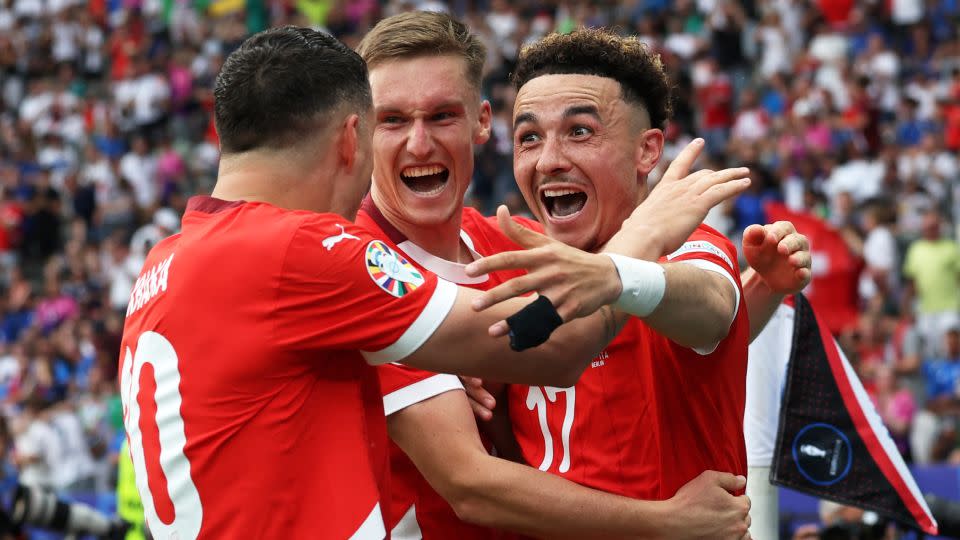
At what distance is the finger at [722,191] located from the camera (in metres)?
3.83

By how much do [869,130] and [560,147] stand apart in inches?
497

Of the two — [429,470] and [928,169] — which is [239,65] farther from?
[928,169]

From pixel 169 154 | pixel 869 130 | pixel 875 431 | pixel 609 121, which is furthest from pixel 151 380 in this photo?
pixel 169 154

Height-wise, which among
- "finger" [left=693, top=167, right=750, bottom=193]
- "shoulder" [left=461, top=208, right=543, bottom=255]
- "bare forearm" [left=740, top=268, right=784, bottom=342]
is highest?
"finger" [left=693, top=167, right=750, bottom=193]

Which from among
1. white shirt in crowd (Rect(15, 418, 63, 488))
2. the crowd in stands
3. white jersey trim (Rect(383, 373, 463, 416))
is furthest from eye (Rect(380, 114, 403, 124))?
white shirt in crowd (Rect(15, 418, 63, 488))

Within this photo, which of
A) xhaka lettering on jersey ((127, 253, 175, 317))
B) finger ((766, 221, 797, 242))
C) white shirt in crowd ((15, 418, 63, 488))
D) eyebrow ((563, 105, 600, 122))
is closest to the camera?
xhaka lettering on jersey ((127, 253, 175, 317))

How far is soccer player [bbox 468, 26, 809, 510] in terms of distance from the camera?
4.12 metres

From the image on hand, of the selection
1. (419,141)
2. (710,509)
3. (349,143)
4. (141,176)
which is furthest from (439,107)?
(141,176)

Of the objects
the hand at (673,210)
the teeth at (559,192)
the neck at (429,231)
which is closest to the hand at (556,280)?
the hand at (673,210)

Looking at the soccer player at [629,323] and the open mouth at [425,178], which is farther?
the open mouth at [425,178]

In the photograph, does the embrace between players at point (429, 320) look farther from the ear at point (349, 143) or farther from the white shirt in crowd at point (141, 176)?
the white shirt in crowd at point (141, 176)

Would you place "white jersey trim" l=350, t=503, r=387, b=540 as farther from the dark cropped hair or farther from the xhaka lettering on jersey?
the dark cropped hair

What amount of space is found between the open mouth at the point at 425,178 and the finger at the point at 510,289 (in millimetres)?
1251

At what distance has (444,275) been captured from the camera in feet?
15.2
